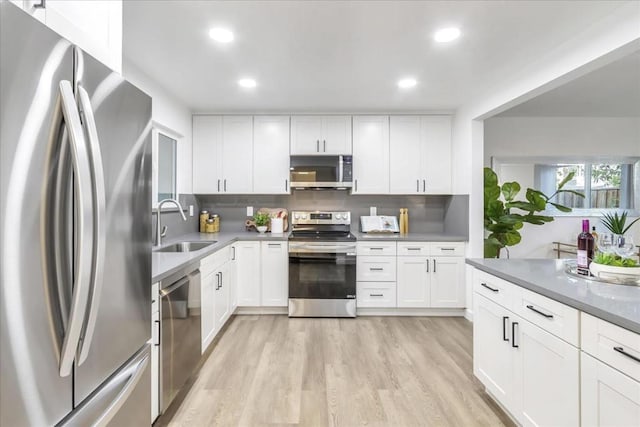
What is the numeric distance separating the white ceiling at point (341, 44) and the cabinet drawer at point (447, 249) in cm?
162

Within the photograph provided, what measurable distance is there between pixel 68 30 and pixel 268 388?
2223 mm

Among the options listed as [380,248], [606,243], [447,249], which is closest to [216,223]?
[380,248]

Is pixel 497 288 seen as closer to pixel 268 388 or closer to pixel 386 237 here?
pixel 268 388

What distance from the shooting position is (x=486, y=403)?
2.10 metres

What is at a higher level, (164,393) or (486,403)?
(164,393)

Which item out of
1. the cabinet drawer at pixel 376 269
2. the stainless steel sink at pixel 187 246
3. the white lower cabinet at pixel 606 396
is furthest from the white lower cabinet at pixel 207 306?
the white lower cabinet at pixel 606 396

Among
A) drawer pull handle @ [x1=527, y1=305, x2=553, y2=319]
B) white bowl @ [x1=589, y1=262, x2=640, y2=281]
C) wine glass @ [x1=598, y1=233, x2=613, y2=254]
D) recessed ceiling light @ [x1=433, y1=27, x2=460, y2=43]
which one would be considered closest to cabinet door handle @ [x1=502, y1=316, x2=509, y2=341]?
drawer pull handle @ [x1=527, y1=305, x2=553, y2=319]

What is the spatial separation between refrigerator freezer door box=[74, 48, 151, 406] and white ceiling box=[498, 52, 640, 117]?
3.50 m

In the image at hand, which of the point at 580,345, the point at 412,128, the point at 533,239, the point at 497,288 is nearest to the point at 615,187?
the point at 533,239

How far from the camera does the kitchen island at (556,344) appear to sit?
1.19 meters

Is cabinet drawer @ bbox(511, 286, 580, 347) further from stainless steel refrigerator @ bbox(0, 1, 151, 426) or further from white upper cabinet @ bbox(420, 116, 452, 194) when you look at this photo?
white upper cabinet @ bbox(420, 116, 452, 194)

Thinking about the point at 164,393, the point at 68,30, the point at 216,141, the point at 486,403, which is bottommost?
the point at 486,403

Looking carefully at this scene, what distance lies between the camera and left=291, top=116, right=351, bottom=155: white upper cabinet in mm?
4012

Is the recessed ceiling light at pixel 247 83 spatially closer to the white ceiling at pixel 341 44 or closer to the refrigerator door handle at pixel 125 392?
the white ceiling at pixel 341 44
